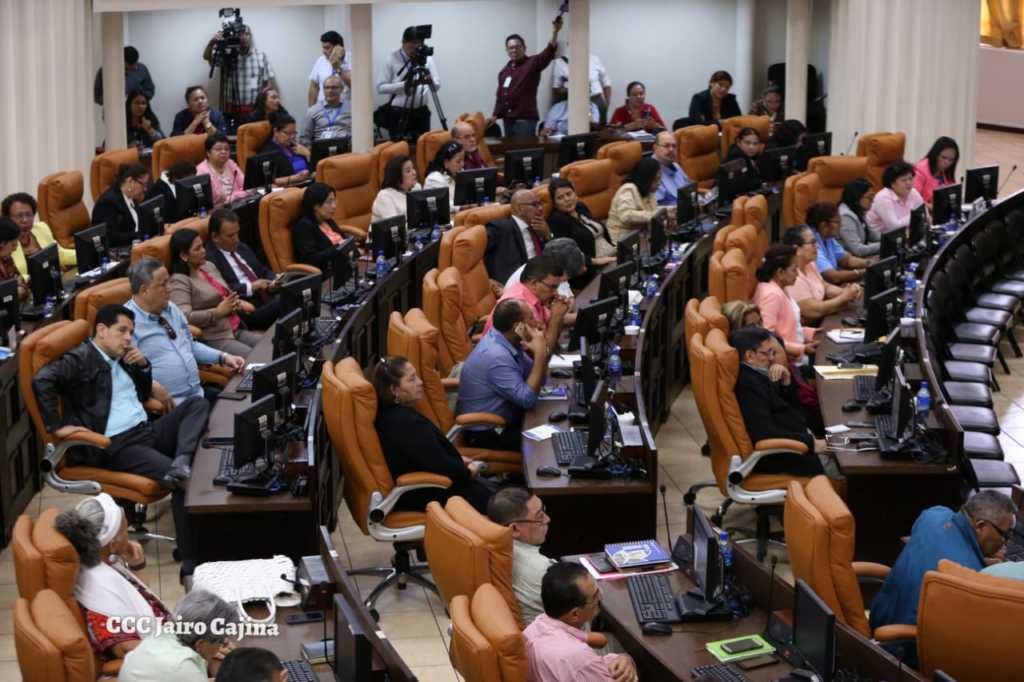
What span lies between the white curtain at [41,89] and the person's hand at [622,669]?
29.7 ft

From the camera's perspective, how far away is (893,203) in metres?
11.9

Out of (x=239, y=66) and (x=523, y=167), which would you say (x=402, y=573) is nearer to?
(x=523, y=167)

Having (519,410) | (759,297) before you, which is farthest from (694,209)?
(519,410)

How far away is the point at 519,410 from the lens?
7.82m

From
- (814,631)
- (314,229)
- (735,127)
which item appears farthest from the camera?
(735,127)

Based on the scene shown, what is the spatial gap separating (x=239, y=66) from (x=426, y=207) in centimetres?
633

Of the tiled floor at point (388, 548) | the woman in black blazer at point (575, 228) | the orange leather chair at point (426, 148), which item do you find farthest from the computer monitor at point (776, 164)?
the tiled floor at point (388, 548)

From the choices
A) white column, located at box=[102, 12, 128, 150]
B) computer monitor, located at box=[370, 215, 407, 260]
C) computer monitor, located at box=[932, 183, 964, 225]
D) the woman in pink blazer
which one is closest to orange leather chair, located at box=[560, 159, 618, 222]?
computer monitor, located at box=[370, 215, 407, 260]

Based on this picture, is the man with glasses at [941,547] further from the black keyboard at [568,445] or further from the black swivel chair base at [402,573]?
the black swivel chair base at [402,573]

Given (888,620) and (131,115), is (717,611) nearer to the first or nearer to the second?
(888,620)

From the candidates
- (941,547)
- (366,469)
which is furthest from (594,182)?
(941,547)

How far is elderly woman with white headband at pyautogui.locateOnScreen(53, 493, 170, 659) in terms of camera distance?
5234 millimetres

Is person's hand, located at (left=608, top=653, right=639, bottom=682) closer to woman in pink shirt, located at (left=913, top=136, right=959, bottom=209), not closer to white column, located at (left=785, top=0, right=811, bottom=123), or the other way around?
woman in pink shirt, located at (left=913, top=136, right=959, bottom=209)

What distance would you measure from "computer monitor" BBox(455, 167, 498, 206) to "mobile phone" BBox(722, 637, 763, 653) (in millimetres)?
6815
